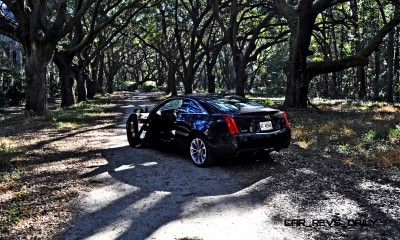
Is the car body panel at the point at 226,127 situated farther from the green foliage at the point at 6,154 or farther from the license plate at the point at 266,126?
the green foliage at the point at 6,154

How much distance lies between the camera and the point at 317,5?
14.8 metres

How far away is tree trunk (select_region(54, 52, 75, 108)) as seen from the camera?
19.6 metres

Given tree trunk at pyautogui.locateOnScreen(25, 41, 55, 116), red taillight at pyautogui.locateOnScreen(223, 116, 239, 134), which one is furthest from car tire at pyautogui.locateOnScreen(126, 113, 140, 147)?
tree trunk at pyautogui.locateOnScreen(25, 41, 55, 116)

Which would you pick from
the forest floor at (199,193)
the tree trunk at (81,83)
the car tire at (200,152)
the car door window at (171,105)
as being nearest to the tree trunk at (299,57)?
the forest floor at (199,193)

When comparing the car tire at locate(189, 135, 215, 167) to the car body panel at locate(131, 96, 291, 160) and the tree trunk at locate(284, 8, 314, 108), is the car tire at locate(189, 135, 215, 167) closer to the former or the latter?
the car body panel at locate(131, 96, 291, 160)

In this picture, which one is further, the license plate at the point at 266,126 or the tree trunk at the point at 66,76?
the tree trunk at the point at 66,76

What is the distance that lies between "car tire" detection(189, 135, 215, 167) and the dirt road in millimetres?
185

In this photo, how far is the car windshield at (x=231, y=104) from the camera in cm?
650

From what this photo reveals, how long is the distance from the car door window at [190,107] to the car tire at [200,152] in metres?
0.57

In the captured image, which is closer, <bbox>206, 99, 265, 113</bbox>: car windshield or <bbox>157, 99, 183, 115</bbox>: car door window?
<bbox>206, 99, 265, 113</bbox>: car windshield

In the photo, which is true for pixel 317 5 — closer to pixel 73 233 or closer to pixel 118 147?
pixel 118 147

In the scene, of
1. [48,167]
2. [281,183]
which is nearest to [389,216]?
[281,183]

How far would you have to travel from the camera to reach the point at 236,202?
481cm

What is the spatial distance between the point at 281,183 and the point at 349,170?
1585mm
